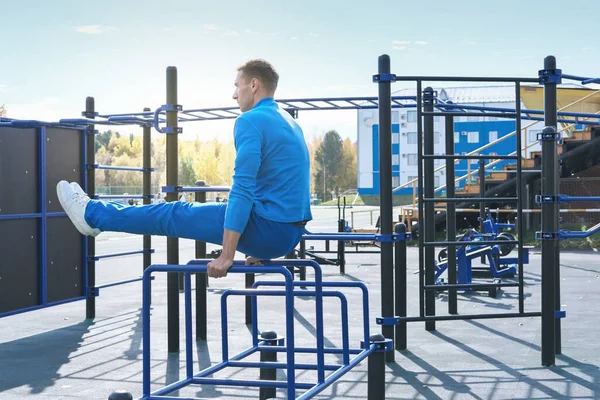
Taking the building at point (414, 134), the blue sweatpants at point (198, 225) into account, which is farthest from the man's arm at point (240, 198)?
the building at point (414, 134)

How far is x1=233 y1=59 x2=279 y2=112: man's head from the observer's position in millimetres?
4086

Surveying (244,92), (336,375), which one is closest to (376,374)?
(336,375)

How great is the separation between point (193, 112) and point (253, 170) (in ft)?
27.4

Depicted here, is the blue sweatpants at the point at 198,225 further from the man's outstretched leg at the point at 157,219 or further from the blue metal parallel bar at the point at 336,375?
the blue metal parallel bar at the point at 336,375

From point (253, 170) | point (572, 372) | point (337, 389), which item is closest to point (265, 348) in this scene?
point (337, 389)

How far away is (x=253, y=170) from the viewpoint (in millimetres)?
3719

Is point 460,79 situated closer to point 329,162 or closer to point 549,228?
point 549,228

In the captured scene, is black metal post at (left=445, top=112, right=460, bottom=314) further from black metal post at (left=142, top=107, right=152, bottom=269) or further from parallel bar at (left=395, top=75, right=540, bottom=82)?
black metal post at (left=142, top=107, right=152, bottom=269)

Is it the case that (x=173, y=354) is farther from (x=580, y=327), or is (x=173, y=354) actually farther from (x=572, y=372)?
(x=580, y=327)

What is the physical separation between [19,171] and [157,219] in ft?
14.6

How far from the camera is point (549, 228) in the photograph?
21.2 feet

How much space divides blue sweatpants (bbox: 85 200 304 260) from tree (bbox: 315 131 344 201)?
89.8m

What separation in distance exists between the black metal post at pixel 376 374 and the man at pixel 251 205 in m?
1.01

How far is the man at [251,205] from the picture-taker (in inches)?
146
